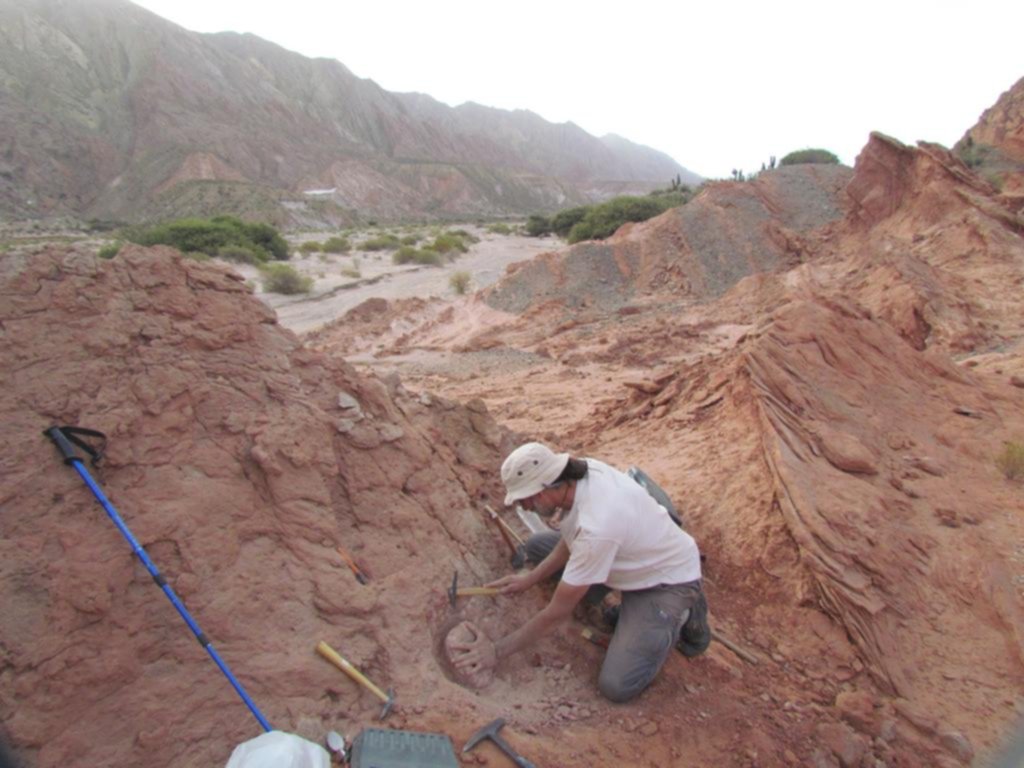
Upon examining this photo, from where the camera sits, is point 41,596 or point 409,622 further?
point 409,622

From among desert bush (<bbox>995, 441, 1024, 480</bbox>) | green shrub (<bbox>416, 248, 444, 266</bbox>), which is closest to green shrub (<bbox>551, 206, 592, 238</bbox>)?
green shrub (<bbox>416, 248, 444, 266</bbox>)

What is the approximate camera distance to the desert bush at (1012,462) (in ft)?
14.1

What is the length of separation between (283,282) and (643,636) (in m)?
14.1

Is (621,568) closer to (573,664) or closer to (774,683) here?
(573,664)

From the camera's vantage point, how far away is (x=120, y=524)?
6.51 ft

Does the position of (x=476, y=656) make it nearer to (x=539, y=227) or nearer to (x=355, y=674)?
(x=355, y=674)

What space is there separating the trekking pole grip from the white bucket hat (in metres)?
1.45

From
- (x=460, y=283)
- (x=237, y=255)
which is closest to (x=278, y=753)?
(x=460, y=283)

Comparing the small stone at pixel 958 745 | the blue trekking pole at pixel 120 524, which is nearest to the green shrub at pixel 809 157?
the small stone at pixel 958 745


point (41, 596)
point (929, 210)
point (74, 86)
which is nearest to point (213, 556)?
point (41, 596)

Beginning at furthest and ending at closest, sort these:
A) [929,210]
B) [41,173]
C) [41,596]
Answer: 1. [41,173]
2. [929,210]
3. [41,596]

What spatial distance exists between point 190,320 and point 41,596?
123 centimetres

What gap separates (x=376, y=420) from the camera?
3.04m

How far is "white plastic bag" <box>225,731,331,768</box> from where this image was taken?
171 centimetres
